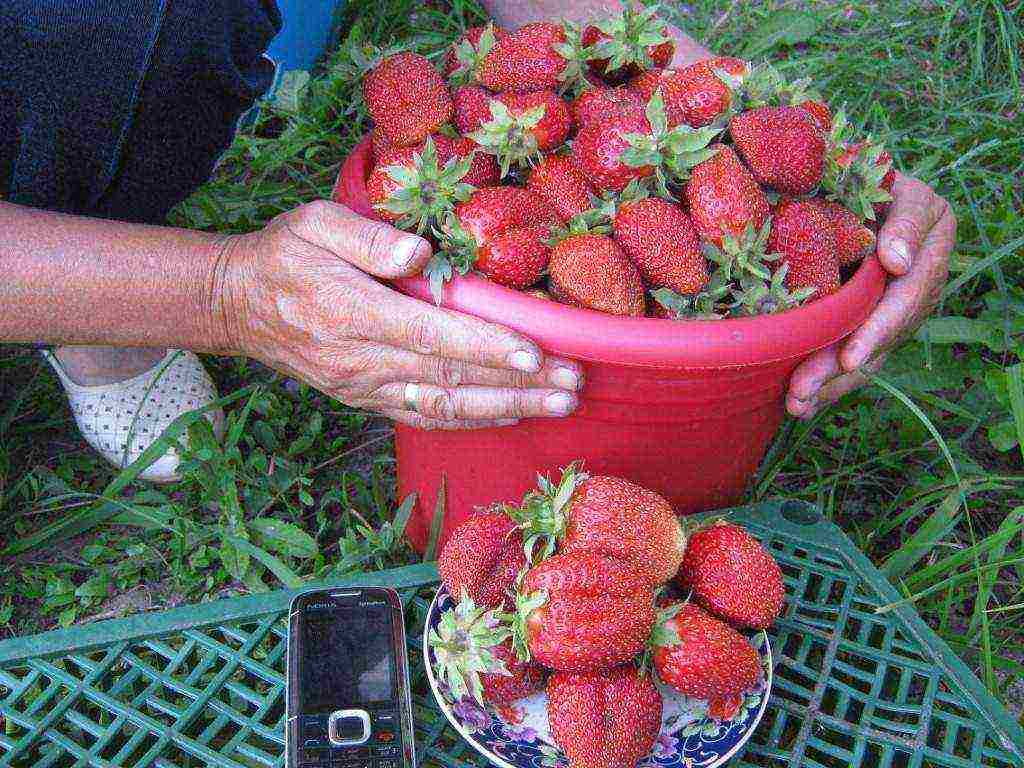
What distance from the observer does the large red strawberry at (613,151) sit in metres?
1.27

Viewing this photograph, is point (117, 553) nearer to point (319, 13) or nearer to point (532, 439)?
point (532, 439)

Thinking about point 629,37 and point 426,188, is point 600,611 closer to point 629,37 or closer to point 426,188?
point 426,188

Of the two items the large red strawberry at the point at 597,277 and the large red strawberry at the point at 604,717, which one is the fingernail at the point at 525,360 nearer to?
the large red strawberry at the point at 597,277

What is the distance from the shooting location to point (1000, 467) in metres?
1.85

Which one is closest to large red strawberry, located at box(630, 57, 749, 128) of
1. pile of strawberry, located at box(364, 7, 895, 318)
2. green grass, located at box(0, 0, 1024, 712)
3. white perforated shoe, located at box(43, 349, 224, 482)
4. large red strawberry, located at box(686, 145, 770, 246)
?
pile of strawberry, located at box(364, 7, 895, 318)

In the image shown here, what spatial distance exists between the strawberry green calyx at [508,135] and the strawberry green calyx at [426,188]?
2.3 inches

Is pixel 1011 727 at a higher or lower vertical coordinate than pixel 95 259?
lower

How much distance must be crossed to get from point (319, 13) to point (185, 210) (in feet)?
2.05

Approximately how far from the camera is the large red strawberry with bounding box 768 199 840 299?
1247mm

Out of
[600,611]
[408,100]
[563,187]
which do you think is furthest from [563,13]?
[600,611]

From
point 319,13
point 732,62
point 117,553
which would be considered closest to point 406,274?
point 732,62

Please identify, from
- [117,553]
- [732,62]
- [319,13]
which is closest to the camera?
[732,62]

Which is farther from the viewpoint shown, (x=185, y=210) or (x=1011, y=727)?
(x=185, y=210)

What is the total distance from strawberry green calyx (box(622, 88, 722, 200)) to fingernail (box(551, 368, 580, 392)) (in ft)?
0.90
